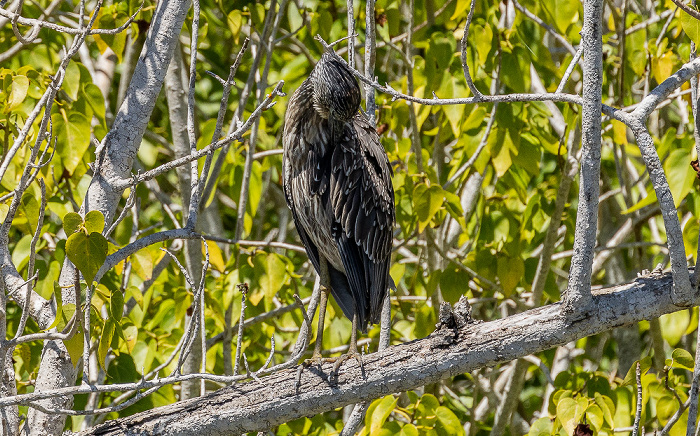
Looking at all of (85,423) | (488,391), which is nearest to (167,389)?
(85,423)

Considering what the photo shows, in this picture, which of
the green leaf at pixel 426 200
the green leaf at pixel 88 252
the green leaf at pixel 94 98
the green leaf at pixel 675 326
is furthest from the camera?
the green leaf at pixel 675 326

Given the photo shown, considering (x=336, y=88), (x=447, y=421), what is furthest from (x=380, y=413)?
(x=336, y=88)

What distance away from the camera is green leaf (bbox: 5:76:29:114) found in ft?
9.75

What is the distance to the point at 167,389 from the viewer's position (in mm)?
3818

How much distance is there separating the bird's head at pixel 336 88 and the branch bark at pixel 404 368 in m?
1.12

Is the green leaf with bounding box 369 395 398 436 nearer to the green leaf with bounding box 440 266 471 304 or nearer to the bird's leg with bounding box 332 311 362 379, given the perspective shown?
the bird's leg with bounding box 332 311 362 379

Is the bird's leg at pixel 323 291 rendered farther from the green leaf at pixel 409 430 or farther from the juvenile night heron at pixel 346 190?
the green leaf at pixel 409 430

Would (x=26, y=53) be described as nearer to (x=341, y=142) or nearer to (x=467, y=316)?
(x=341, y=142)

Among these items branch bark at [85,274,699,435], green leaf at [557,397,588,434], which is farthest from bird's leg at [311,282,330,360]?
green leaf at [557,397,588,434]

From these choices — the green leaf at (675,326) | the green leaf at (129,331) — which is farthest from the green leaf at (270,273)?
the green leaf at (675,326)

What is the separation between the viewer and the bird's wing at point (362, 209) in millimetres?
3621

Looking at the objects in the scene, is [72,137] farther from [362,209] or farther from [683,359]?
[683,359]

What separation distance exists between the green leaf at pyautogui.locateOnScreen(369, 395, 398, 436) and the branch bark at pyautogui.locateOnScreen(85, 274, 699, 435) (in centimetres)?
29

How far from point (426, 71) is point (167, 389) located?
211cm
